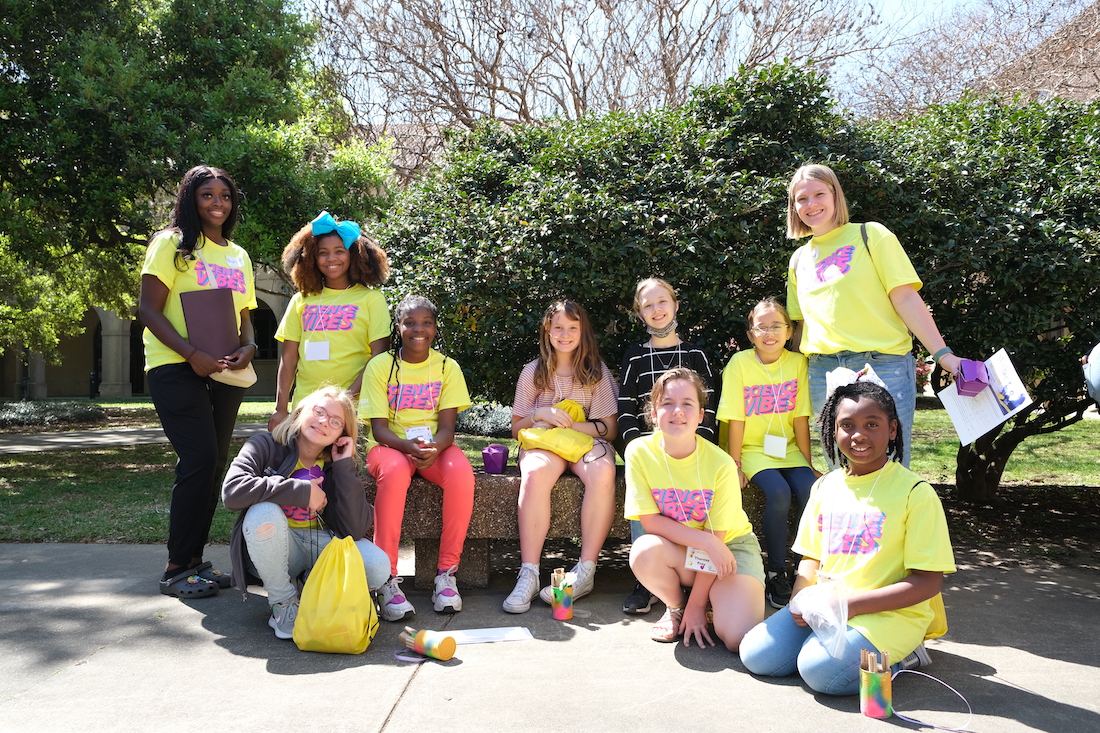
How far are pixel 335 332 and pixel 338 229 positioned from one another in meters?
0.56

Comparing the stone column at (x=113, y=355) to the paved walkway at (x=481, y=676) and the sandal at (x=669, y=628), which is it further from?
the sandal at (x=669, y=628)

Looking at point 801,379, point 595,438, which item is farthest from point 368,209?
point 801,379

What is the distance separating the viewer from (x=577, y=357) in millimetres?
4262

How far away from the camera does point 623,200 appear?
181 inches

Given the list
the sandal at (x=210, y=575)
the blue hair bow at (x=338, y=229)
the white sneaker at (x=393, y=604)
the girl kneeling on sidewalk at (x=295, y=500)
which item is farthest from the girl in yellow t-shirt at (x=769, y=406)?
the sandal at (x=210, y=575)

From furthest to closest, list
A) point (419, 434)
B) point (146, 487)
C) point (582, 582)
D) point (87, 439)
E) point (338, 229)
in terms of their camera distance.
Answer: point (87, 439)
point (146, 487)
point (338, 229)
point (419, 434)
point (582, 582)

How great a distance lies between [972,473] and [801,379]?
11.8ft

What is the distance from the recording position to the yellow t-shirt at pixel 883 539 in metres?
2.79

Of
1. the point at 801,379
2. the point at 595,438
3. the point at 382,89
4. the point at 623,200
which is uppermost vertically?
the point at 382,89

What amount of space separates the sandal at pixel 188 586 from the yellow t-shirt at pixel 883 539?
278 centimetres

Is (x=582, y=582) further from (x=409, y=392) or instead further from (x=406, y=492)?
(x=409, y=392)

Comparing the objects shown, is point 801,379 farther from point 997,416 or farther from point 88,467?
point 88,467

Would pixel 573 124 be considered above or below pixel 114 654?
above

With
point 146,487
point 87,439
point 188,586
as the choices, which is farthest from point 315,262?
point 87,439
